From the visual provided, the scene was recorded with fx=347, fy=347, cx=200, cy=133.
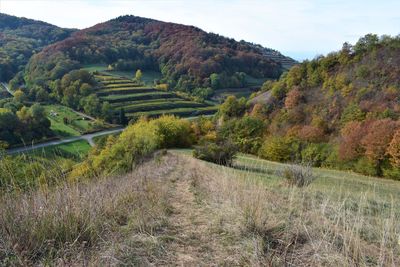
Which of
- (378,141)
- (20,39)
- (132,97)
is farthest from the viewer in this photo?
(20,39)

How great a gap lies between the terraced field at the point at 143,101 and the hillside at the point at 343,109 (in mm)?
21676

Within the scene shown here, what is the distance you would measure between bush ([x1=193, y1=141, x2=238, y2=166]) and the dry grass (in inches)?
427

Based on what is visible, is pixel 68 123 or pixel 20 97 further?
pixel 20 97

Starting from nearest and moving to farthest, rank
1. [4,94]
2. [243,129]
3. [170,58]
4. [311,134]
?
1. [311,134]
2. [243,129]
3. [4,94]
4. [170,58]

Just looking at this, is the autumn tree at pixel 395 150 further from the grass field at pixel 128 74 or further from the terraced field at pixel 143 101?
the grass field at pixel 128 74

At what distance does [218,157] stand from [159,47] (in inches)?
4235

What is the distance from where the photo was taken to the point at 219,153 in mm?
16578

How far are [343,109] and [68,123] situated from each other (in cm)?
4435

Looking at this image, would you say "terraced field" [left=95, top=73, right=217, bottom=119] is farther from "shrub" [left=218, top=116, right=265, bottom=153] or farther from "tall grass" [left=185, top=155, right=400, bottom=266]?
"tall grass" [left=185, top=155, right=400, bottom=266]

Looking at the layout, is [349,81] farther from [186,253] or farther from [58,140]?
[186,253]

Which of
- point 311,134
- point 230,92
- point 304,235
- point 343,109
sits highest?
point 304,235

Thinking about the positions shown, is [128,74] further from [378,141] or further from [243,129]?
[378,141]

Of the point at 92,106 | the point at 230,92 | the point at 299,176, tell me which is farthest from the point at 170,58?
the point at 299,176

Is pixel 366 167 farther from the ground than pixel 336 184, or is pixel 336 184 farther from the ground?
pixel 336 184
